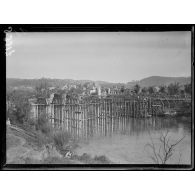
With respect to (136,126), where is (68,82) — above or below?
above

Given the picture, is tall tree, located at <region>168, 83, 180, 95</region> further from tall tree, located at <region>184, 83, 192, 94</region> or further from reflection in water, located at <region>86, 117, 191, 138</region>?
reflection in water, located at <region>86, 117, 191, 138</region>

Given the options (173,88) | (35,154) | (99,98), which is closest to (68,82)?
(99,98)

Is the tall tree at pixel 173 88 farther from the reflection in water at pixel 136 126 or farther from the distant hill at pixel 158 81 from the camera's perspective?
the reflection in water at pixel 136 126

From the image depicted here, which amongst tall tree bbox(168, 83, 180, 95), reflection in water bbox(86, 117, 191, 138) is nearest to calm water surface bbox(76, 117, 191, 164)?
reflection in water bbox(86, 117, 191, 138)

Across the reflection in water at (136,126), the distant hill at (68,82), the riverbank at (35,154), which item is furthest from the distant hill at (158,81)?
the riverbank at (35,154)

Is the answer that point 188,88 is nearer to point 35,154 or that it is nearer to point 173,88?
point 173,88
